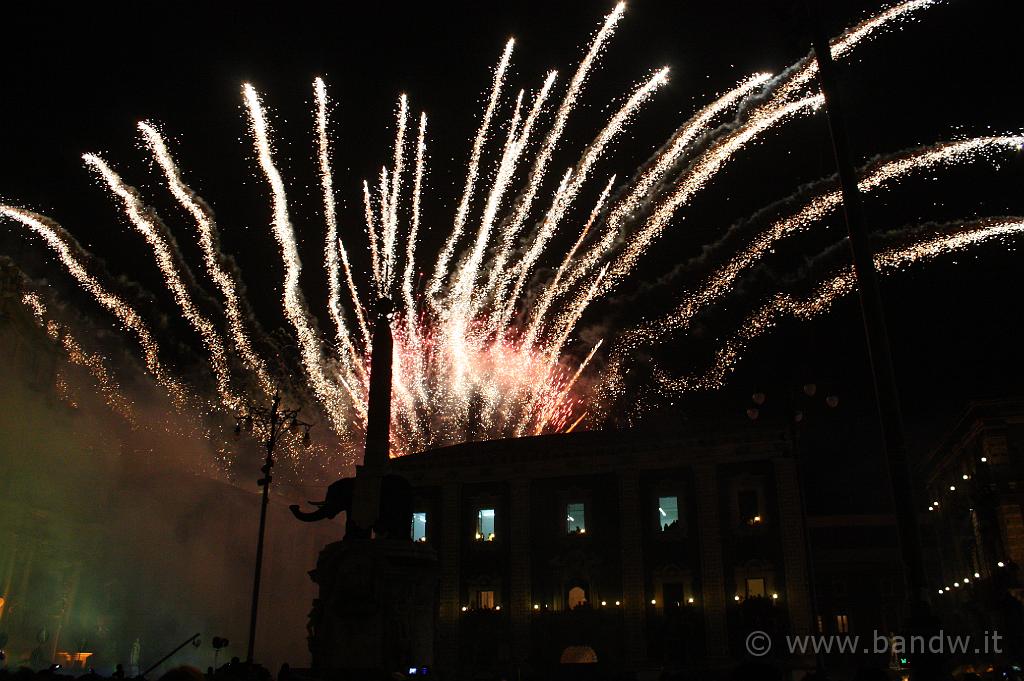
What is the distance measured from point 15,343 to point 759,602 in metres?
42.4

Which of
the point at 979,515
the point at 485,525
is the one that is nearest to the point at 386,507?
the point at 485,525

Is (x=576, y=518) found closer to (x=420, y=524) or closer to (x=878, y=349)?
(x=420, y=524)

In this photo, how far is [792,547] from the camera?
38.0 m

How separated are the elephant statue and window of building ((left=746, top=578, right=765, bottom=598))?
1904cm

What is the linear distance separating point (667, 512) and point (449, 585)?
1204 cm

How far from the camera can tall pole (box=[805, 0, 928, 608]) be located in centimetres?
835

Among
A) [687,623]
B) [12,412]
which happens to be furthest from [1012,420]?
[12,412]

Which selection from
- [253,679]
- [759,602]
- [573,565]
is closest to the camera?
[253,679]

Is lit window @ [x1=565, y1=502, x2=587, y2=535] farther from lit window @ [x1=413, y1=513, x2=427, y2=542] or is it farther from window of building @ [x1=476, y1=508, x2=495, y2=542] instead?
lit window @ [x1=413, y1=513, x2=427, y2=542]

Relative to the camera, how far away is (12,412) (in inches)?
1697

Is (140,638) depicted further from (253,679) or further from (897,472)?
(897,472)

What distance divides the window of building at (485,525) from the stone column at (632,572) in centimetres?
706

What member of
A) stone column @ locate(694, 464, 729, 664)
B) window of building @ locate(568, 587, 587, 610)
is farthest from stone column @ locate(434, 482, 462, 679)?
stone column @ locate(694, 464, 729, 664)

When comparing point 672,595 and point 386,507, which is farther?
point 672,595
